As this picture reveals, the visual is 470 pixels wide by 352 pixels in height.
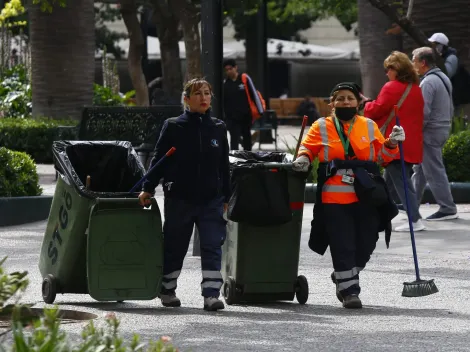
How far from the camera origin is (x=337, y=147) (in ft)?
28.2

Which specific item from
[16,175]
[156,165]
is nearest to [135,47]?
[16,175]

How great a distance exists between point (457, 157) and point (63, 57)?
28.4 feet

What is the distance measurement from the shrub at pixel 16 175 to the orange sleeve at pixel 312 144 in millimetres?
5989

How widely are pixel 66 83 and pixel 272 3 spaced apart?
16375mm

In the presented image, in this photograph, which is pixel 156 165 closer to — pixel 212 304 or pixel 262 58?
pixel 212 304

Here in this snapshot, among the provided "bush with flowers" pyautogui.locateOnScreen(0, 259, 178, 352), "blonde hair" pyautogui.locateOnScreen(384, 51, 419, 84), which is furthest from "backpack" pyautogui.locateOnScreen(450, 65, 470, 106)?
"bush with flowers" pyautogui.locateOnScreen(0, 259, 178, 352)

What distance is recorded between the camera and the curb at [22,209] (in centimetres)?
1371

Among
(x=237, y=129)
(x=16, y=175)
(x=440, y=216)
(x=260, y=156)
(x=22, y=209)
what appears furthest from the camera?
(x=237, y=129)

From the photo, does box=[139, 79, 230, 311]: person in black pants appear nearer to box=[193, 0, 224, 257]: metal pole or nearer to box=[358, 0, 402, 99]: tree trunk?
box=[193, 0, 224, 257]: metal pole

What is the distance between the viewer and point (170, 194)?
8.55m

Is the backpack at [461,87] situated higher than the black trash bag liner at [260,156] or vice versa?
the black trash bag liner at [260,156]

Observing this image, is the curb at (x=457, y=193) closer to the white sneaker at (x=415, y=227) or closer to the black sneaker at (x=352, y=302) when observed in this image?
the white sneaker at (x=415, y=227)

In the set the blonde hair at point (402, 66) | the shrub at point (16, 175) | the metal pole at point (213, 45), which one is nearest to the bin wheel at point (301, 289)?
the metal pole at point (213, 45)

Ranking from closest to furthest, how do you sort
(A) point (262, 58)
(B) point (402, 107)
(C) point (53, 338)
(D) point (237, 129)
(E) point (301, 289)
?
(C) point (53, 338) < (E) point (301, 289) < (B) point (402, 107) < (D) point (237, 129) < (A) point (262, 58)
